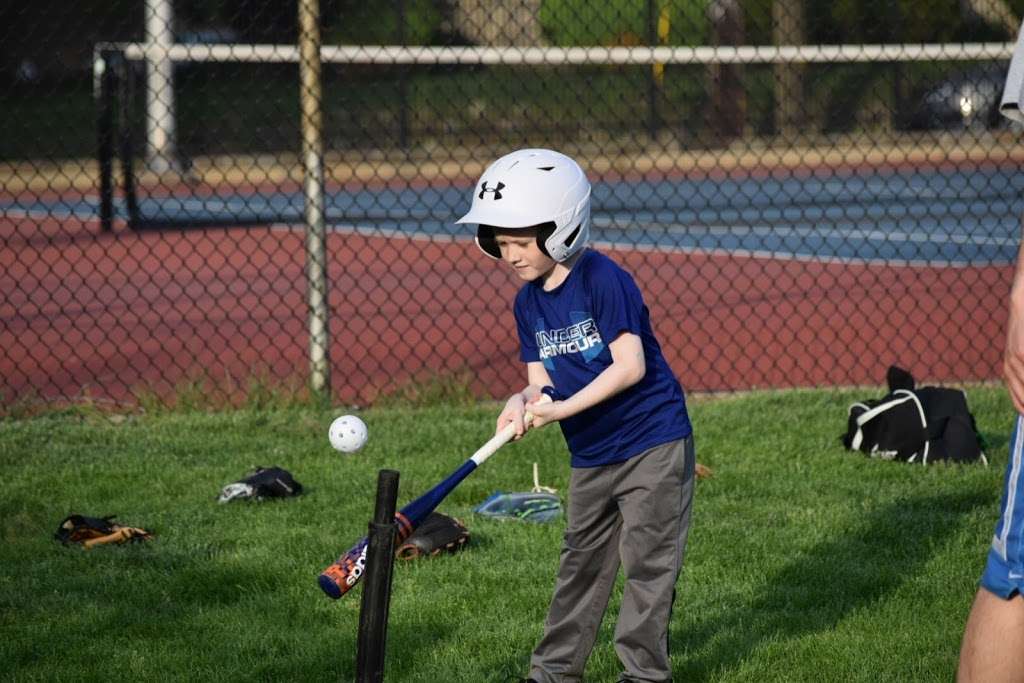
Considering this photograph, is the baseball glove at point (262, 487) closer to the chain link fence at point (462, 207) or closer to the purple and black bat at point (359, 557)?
the chain link fence at point (462, 207)

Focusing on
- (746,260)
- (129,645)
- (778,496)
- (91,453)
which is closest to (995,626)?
(129,645)

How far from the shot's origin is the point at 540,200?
3.50 meters

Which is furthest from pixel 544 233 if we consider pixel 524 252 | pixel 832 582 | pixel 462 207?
pixel 462 207

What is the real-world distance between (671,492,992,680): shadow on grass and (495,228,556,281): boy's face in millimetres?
1247

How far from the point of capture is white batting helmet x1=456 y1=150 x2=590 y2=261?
349 centimetres

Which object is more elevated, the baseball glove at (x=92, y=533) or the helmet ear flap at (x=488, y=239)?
the helmet ear flap at (x=488, y=239)

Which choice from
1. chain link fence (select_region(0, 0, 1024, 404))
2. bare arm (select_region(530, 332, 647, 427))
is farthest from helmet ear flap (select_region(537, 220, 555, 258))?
chain link fence (select_region(0, 0, 1024, 404))

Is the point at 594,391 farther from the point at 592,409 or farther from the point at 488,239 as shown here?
the point at 488,239

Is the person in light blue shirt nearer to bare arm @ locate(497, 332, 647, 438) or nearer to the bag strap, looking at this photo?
bare arm @ locate(497, 332, 647, 438)

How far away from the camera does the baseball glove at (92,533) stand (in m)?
5.09

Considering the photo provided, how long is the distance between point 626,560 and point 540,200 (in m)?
0.97

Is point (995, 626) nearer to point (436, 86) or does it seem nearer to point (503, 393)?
point (503, 393)

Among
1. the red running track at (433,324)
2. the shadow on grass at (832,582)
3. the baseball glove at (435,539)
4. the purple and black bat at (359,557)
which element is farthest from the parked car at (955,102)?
the purple and black bat at (359,557)

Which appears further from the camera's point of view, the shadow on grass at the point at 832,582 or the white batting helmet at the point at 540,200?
the shadow on grass at the point at 832,582
